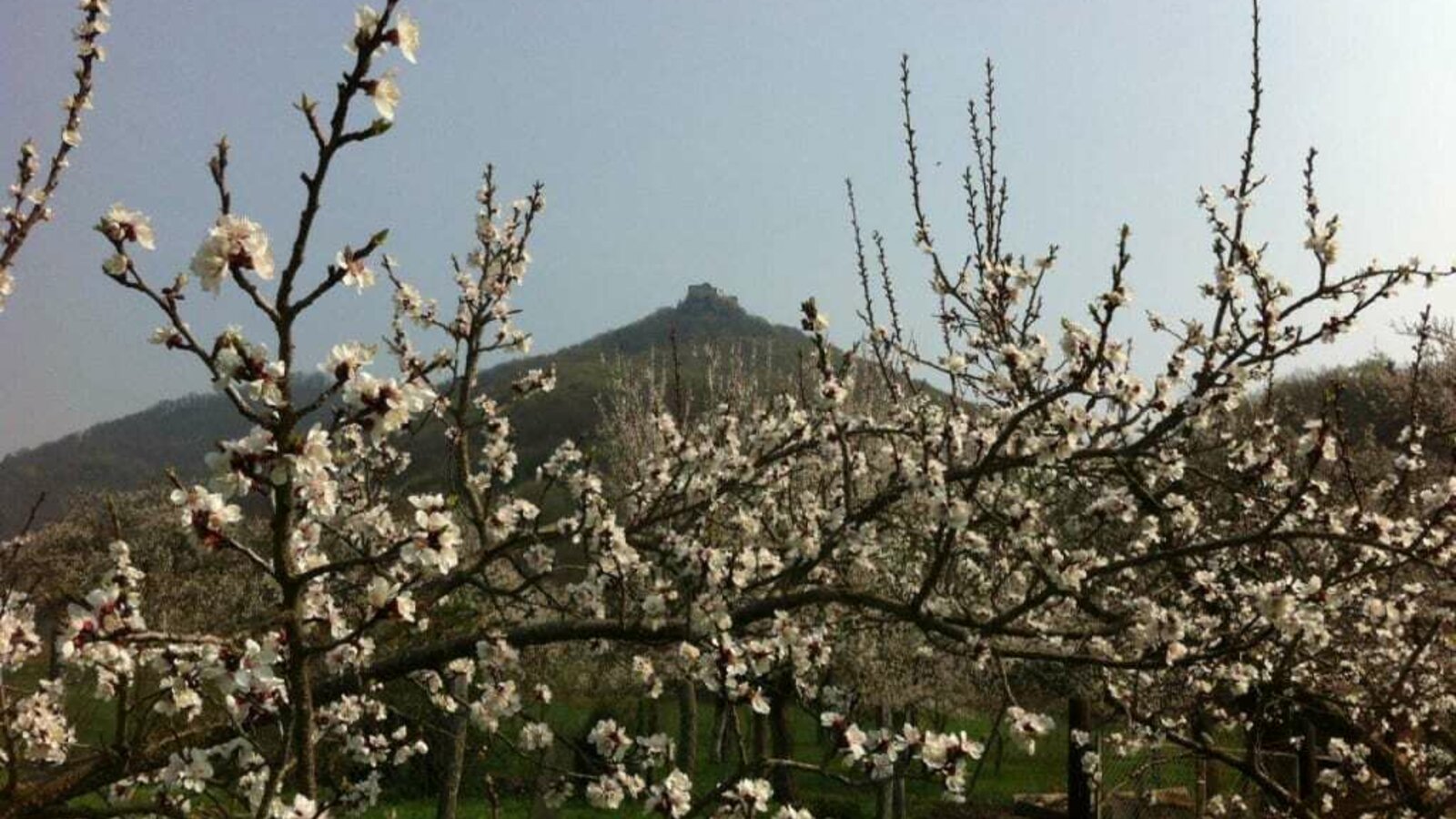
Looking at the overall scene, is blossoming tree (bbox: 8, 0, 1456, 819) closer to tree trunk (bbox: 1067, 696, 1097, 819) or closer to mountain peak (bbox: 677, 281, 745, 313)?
tree trunk (bbox: 1067, 696, 1097, 819)

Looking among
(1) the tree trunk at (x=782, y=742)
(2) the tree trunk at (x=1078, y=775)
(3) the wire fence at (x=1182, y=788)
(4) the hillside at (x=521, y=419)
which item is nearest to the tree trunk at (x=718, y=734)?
(1) the tree trunk at (x=782, y=742)

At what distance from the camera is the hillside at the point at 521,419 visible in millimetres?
103750

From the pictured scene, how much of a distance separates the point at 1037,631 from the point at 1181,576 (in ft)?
8.62

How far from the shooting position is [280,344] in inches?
106

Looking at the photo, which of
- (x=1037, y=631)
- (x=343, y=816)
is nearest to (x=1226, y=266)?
(x=1037, y=631)

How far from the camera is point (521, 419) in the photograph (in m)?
106

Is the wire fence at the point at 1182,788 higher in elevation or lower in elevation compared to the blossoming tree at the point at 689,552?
lower

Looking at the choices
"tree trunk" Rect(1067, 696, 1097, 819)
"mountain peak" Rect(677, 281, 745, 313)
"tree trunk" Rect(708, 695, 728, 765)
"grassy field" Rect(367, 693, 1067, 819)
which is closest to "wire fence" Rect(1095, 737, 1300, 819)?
"tree trunk" Rect(1067, 696, 1097, 819)

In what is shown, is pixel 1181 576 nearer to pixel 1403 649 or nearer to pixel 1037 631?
pixel 1037 631

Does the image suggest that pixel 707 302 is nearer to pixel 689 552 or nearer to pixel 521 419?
pixel 521 419

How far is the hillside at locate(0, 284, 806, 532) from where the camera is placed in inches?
4085

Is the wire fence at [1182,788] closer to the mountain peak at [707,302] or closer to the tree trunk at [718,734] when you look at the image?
the tree trunk at [718,734]

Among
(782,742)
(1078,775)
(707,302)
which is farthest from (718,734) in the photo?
(707,302)

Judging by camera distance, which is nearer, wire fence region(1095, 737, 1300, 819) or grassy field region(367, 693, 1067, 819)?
wire fence region(1095, 737, 1300, 819)
